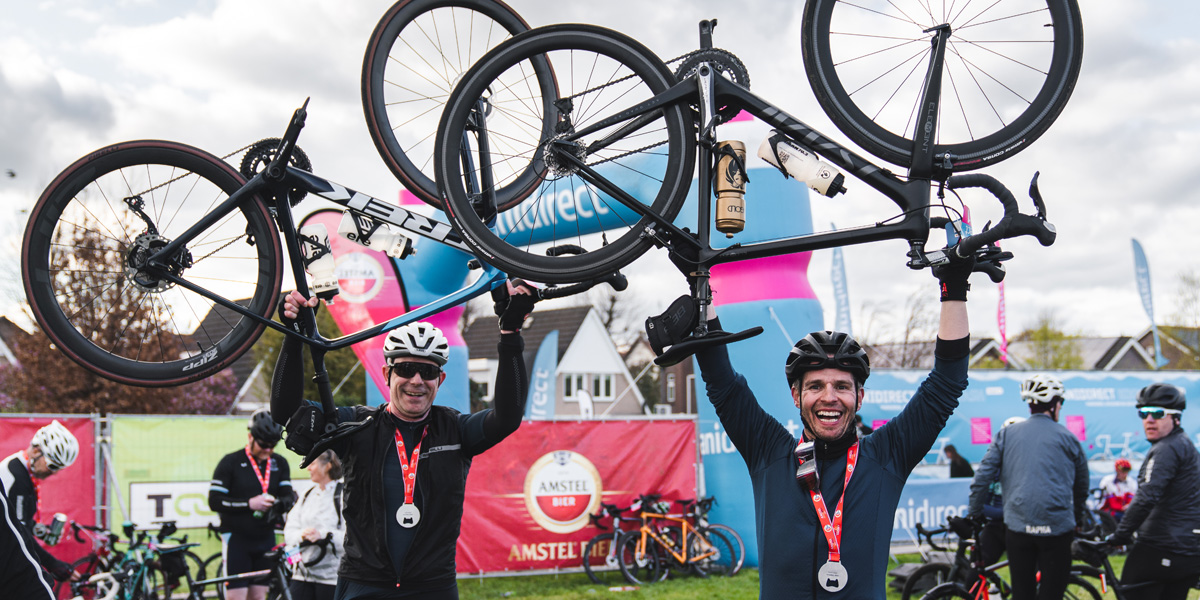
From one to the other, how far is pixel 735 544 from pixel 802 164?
31.1 ft

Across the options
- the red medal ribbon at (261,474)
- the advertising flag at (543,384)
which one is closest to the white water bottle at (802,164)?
the red medal ribbon at (261,474)

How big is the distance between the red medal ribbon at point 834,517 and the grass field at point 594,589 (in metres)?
7.71

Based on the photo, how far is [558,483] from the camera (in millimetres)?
11539

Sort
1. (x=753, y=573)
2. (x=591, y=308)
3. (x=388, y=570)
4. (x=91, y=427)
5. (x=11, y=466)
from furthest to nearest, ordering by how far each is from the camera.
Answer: (x=591, y=308), (x=753, y=573), (x=91, y=427), (x=11, y=466), (x=388, y=570)

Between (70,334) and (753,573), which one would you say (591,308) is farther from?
(70,334)

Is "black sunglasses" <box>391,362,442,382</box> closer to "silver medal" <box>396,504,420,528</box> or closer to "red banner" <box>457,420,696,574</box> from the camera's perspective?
"silver medal" <box>396,504,420,528</box>

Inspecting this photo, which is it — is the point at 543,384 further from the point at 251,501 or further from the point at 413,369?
the point at 413,369

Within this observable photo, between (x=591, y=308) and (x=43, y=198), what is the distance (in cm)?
3620

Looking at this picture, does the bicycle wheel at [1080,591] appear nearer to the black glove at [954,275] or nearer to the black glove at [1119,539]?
the black glove at [1119,539]

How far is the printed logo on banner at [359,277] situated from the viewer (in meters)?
9.91

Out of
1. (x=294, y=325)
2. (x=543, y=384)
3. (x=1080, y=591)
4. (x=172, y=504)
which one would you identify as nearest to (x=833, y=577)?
(x=294, y=325)

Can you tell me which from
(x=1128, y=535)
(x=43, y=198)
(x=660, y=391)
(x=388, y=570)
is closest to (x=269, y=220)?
(x=43, y=198)

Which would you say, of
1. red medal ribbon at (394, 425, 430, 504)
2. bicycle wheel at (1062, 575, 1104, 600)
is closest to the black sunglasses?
red medal ribbon at (394, 425, 430, 504)

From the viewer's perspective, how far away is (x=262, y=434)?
24.5 feet
